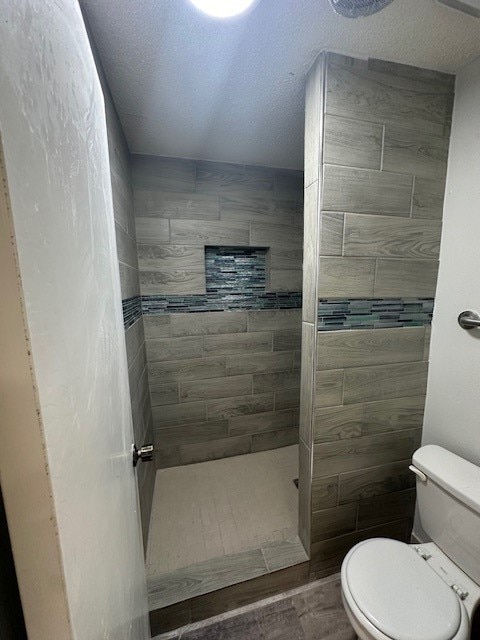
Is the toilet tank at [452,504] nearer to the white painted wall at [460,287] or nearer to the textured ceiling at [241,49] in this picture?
the white painted wall at [460,287]

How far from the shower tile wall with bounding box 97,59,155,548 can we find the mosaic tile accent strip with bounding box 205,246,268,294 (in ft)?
1.70

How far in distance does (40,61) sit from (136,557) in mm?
1176

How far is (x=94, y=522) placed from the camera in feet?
1.36

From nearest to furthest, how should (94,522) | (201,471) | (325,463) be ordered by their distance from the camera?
(94,522), (325,463), (201,471)

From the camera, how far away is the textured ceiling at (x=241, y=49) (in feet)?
2.62

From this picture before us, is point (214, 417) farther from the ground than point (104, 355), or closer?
closer

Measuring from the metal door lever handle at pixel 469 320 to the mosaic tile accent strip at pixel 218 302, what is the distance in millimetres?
1097

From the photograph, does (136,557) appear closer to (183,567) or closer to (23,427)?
(183,567)

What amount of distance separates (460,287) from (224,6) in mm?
1316

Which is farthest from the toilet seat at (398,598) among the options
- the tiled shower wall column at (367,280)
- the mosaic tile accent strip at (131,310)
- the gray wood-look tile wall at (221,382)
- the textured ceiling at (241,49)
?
the textured ceiling at (241,49)

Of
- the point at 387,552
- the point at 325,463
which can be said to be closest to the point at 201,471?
the point at 325,463

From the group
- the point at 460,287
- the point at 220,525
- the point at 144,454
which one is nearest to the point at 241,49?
the point at 460,287

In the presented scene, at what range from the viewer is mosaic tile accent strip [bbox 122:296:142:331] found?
1.22m

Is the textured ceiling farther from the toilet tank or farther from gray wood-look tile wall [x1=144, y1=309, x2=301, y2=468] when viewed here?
the toilet tank
